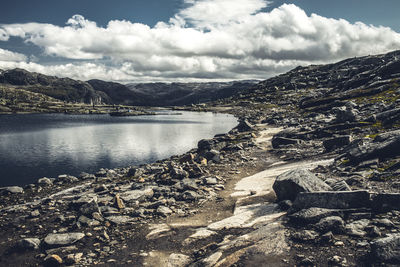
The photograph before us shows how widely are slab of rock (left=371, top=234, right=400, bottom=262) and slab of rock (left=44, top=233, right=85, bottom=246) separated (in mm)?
18573

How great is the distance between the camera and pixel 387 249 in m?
12.3

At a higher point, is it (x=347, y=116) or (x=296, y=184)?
(x=347, y=116)

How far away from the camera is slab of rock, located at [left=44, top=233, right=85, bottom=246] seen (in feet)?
63.3

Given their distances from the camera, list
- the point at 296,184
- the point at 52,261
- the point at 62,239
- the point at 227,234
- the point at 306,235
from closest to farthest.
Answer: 1. the point at 306,235
2. the point at 52,261
3. the point at 227,234
4. the point at 62,239
5. the point at 296,184

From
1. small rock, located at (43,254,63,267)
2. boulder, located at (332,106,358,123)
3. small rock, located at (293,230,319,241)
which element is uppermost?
boulder, located at (332,106,358,123)

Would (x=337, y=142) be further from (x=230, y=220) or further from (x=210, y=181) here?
(x=230, y=220)

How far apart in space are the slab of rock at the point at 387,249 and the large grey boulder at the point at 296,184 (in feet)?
22.1

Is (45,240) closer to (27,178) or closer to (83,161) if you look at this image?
(27,178)

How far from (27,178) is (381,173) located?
54.0 m

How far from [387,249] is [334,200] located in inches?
197

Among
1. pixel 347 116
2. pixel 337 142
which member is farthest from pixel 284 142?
pixel 347 116

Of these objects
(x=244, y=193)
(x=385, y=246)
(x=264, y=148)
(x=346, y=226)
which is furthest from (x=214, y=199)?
(x=264, y=148)

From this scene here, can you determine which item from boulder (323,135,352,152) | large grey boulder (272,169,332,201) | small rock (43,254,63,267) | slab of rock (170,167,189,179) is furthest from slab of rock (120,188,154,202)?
boulder (323,135,352,152)

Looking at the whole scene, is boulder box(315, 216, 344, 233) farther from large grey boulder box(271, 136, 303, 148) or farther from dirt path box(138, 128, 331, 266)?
large grey boulder box(271, 136, 303, 148)
